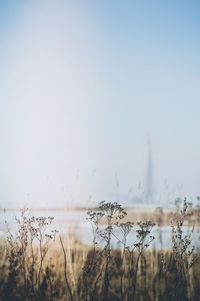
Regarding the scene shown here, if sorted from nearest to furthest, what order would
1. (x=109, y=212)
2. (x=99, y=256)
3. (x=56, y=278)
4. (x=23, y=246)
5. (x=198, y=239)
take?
(x=23, y=246), (x=109, y=212), (x=99, y=256), (x=56, y=278), (x=198, y=239)

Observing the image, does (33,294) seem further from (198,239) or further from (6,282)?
(198,239)

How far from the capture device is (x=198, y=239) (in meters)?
5.87

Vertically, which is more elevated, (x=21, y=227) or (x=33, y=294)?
(x=21, y=227)

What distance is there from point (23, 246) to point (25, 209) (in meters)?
0.46

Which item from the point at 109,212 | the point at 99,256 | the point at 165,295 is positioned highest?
the point at 109,212

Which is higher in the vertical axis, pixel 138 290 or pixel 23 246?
pixel 23 246

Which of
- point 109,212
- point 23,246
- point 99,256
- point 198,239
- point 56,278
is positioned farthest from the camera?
point 198,239

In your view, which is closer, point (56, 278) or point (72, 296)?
point (72, 296)

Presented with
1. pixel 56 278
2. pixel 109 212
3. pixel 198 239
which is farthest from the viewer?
pixel 198 239

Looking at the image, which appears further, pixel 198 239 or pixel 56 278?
pixel 198 239

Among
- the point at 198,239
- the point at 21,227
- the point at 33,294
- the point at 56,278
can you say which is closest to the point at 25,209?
the point at 21,227

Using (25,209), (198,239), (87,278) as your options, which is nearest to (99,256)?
(87,278)

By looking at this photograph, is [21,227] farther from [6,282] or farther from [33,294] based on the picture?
A: [6,282]

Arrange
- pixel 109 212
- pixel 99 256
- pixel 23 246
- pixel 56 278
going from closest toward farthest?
pixel 23 246, pixel 109 212, pixel 99 256, pixel 56 278
